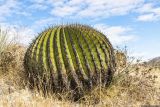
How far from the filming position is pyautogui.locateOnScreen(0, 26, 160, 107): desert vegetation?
819cm

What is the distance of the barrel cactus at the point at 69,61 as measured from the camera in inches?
354

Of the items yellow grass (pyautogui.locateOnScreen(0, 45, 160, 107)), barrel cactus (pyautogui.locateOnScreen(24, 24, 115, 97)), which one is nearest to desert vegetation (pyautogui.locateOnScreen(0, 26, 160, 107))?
yellow grass (pyautogui.locateOnScreen(0, 45, 160, 107))

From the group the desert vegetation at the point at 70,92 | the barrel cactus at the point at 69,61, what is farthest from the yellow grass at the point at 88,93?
the barrel cactus at the point at 69,61

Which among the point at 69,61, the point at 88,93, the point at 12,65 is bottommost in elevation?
the point at 88,93

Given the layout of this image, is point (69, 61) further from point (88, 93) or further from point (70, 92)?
point (88, 93)

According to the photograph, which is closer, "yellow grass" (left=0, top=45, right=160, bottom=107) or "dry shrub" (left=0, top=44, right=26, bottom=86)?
"yellow grass" (left=0, top=45, right=160, bottom=107)

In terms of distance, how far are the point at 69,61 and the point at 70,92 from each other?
682 millimetres

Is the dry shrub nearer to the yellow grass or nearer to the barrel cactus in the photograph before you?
the yellow grass

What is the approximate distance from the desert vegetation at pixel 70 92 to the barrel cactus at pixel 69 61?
162mm

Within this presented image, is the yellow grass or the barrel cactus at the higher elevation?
the barrel cactus

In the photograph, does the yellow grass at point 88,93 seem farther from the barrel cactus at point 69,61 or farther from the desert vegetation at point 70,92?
the barrel cactus at point 69,61

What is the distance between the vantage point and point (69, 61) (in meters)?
8.92

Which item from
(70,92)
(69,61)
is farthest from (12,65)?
(69,61)

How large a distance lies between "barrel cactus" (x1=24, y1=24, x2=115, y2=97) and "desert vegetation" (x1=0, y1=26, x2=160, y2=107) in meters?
0.16
